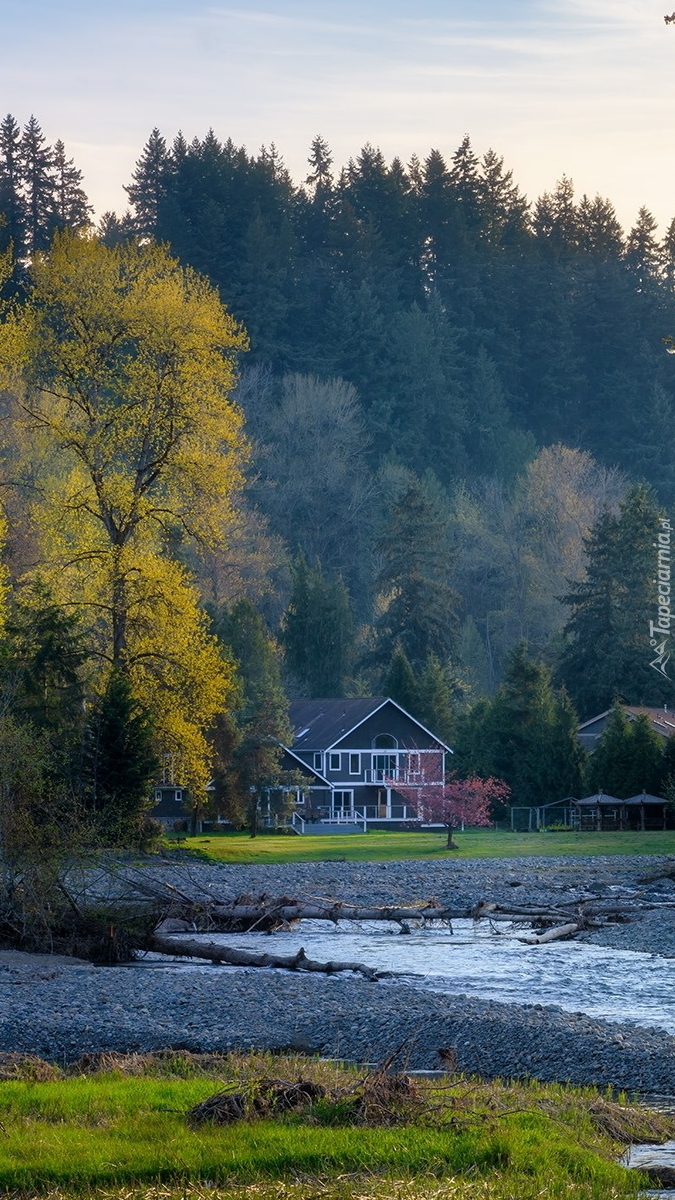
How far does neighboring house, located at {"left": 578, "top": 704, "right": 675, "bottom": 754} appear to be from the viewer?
212 feet

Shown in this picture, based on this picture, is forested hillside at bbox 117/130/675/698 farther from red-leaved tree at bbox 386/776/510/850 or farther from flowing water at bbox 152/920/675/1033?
flowing water at bbox 152/920/675/1033

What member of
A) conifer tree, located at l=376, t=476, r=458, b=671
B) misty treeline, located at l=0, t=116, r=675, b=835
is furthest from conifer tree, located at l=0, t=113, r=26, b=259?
conifer tree, located at l=376, t=476, r=458, b=671

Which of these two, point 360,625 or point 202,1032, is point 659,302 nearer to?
point 360,625

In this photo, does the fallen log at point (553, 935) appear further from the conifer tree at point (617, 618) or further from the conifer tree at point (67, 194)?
the conifer tree at point (67, 194)

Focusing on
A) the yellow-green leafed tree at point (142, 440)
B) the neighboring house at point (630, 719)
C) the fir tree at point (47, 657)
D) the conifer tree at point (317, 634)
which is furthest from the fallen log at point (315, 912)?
the conifer tree at point (317, 634)

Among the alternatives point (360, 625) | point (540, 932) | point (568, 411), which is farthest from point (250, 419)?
point (540, 932)

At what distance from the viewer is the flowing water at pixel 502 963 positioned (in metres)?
19.9

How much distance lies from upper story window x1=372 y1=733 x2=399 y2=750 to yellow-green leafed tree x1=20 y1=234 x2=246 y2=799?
1176 inches

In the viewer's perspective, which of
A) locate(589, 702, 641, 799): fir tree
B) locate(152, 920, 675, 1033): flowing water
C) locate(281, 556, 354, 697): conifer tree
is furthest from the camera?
locate(281, 556, 354, 697): conifer tree

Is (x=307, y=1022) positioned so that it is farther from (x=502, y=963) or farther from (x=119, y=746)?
(x=119, y=746)

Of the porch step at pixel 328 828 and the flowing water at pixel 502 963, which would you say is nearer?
the flowing water at pixel 502 963

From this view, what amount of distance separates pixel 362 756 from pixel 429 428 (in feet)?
153

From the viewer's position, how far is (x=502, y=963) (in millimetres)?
23922

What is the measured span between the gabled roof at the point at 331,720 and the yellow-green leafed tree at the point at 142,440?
28.7 meters
